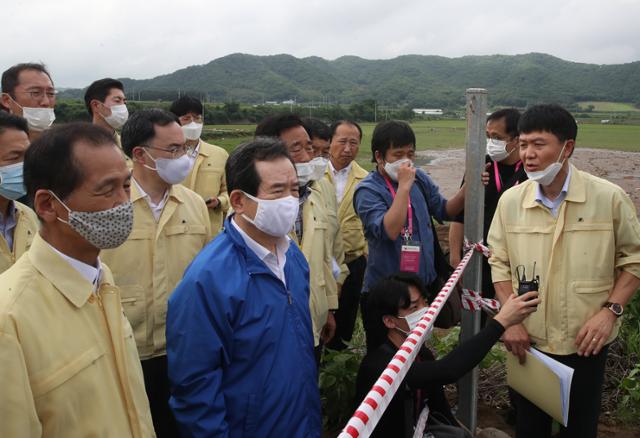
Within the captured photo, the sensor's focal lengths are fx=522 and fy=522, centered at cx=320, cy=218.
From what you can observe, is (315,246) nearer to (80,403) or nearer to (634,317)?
(80,403)

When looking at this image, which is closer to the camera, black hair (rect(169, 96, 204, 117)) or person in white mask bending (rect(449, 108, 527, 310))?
person in white mask bending (rect(449, 108, 527, 310))

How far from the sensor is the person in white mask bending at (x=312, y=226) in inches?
128

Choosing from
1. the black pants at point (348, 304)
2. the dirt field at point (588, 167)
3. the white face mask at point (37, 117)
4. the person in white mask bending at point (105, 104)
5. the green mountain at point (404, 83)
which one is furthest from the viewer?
the green mountain at point (404, 83)

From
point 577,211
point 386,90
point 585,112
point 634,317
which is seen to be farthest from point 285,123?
point 386,90

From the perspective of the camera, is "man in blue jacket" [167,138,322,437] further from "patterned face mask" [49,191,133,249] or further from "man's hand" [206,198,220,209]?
"man's hand" [206,198,220,209]

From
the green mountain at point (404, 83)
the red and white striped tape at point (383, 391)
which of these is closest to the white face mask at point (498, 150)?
the red and white striped tape at point (383, 391)

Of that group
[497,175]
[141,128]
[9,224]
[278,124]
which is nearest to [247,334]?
[9,224]

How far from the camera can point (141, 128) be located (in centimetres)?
308

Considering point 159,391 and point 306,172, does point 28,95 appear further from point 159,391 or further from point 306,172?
point 159,391

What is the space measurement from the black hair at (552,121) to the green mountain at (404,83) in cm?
9647

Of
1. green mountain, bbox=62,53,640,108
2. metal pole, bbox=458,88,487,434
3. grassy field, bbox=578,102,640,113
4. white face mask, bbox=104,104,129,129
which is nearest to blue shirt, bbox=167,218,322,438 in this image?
metal pole, bbox=458,88,487,434

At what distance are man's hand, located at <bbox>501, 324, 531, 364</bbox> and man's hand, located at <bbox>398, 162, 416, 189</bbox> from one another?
1.13 meters

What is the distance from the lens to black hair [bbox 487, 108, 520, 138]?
4324 millimetres

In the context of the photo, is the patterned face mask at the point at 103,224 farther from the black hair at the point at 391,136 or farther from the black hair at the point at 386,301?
the black hair at the point at 391,136
